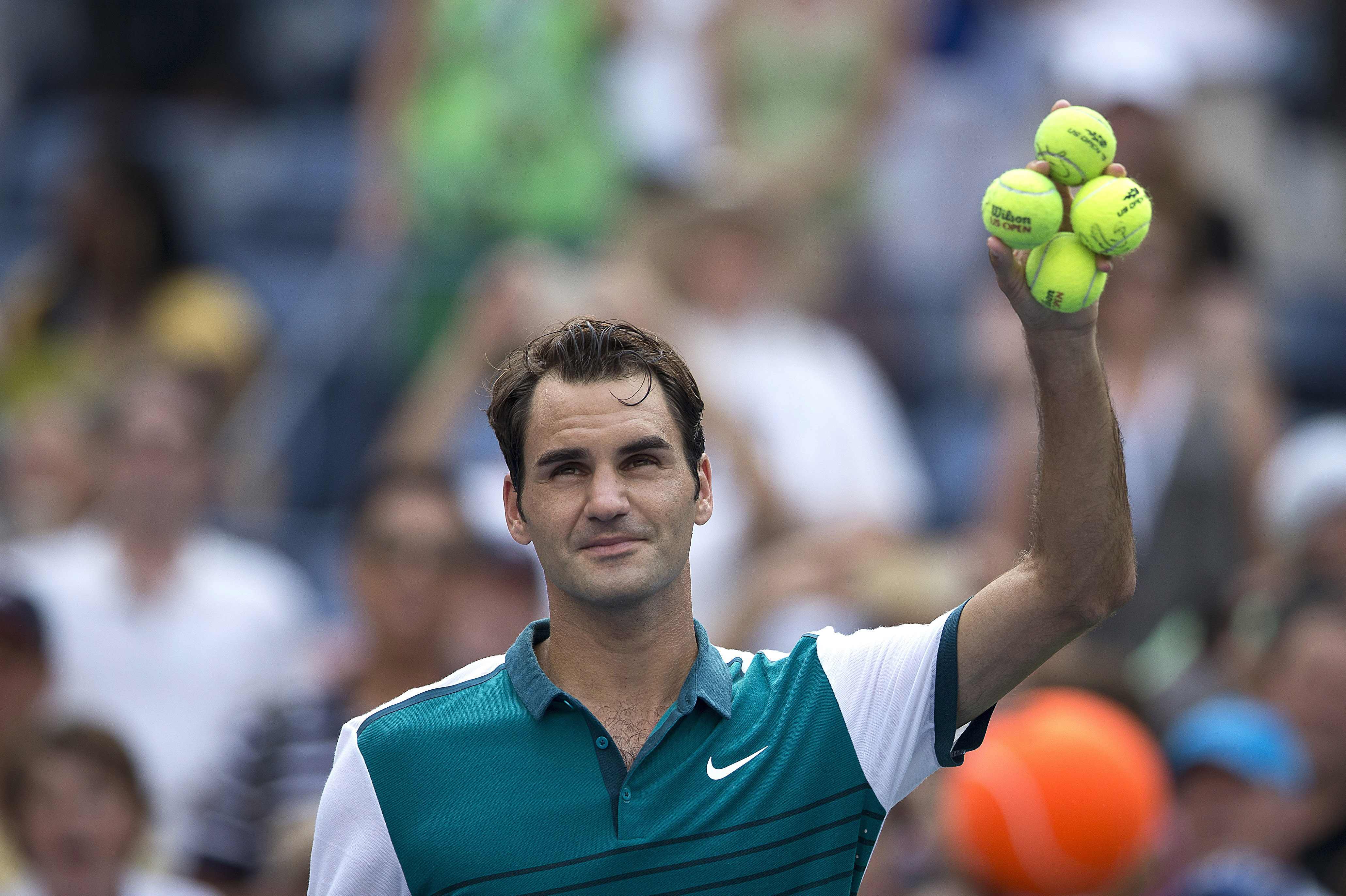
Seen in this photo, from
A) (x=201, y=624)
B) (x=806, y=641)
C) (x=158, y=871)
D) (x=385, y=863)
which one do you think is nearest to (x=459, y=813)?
(x=385, y=863)

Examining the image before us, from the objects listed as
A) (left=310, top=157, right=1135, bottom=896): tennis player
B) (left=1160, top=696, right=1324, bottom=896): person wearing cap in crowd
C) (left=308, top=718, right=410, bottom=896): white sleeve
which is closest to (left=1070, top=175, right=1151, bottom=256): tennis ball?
(left=310, top=157, right=1135, bottom=896): tennis player

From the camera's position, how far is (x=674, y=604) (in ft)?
10.8

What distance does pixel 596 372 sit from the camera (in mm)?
3256

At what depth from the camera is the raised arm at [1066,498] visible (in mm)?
3084

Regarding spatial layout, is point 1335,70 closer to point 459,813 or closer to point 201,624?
point 201,624

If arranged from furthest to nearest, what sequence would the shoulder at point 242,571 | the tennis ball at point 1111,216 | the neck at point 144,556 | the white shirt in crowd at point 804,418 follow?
the white shirt in crowd at point 804,418, the shoulder at point 242,571, the neck at point 144,556, the tennis ball at point 1111,216

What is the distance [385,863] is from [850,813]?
0.83m

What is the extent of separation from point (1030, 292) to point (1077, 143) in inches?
10.4

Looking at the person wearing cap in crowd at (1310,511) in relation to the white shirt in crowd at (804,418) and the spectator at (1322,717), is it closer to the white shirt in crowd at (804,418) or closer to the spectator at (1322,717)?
the spectator at (1322,717)

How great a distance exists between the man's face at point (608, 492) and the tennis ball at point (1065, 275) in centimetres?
70

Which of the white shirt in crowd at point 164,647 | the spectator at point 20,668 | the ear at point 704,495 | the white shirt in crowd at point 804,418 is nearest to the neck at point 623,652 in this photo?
the ear at point 704,495

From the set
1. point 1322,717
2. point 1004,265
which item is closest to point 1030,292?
point 1004,265

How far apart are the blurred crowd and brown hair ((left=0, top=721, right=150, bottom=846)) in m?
0.02

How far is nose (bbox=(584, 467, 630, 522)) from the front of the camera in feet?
10.3
